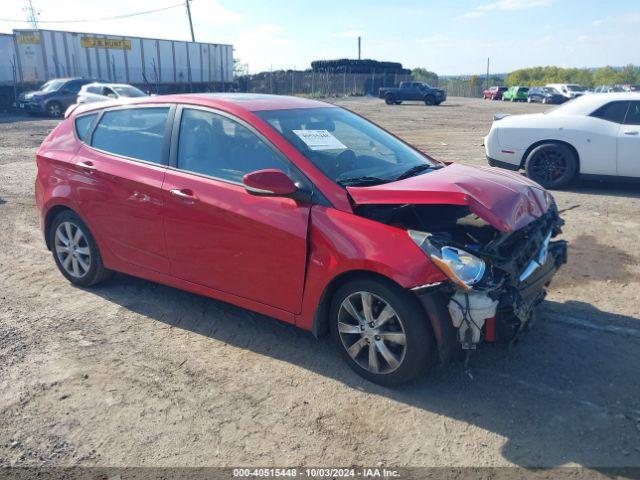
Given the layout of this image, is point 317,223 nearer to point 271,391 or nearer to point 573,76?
point 271,391

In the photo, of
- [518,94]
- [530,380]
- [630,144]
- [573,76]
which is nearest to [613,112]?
[630,144]

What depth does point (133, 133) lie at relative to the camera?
4.75 meters

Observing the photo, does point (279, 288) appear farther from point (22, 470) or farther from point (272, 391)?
point (22, 470)

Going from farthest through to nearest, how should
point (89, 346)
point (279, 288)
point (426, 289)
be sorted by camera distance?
point (89, 346) → point (279, 288) → point (426, 289)

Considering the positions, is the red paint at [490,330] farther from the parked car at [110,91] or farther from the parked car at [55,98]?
the parked car at [55,98]

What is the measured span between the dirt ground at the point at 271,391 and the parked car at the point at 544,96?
4594 cm

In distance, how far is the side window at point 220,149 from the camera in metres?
3.97

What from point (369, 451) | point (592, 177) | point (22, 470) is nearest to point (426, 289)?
point (369, 451)

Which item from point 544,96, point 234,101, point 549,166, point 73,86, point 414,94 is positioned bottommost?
point 544,96

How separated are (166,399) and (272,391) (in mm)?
641

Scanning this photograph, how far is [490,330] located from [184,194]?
2297 millimetres

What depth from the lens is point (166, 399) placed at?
3.48 meters

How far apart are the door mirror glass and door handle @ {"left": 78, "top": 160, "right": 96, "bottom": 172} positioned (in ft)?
5.98

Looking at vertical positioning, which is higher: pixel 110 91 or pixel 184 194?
pixel 184 194
